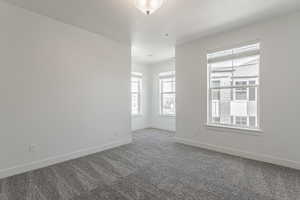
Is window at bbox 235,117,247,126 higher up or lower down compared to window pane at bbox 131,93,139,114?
lower down

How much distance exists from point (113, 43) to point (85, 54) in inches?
34.8

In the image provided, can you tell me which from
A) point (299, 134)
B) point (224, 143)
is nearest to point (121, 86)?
point (224, 143)

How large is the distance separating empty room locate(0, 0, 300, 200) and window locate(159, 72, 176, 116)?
1.80 m

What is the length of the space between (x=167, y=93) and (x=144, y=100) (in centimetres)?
108

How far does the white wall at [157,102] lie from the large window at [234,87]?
7.81ft

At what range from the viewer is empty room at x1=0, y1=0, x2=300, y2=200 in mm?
2259

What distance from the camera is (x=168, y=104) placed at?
6211 mm

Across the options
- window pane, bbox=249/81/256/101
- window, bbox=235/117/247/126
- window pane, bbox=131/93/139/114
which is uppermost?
window pane, bbox=249/81/256/101

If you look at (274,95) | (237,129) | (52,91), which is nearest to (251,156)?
(237,129)

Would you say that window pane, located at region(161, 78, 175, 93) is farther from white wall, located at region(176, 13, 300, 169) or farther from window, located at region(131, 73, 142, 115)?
white wall, located at region(176, 13, 300, 169)

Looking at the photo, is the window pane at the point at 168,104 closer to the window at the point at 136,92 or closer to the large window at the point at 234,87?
the window at the point at 136,92

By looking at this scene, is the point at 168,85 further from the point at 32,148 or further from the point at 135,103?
the point at 32,148

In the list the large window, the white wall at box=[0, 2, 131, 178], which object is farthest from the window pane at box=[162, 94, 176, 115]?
the white wall at box=[0, 2, 131, 178]

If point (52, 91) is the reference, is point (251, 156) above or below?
below
